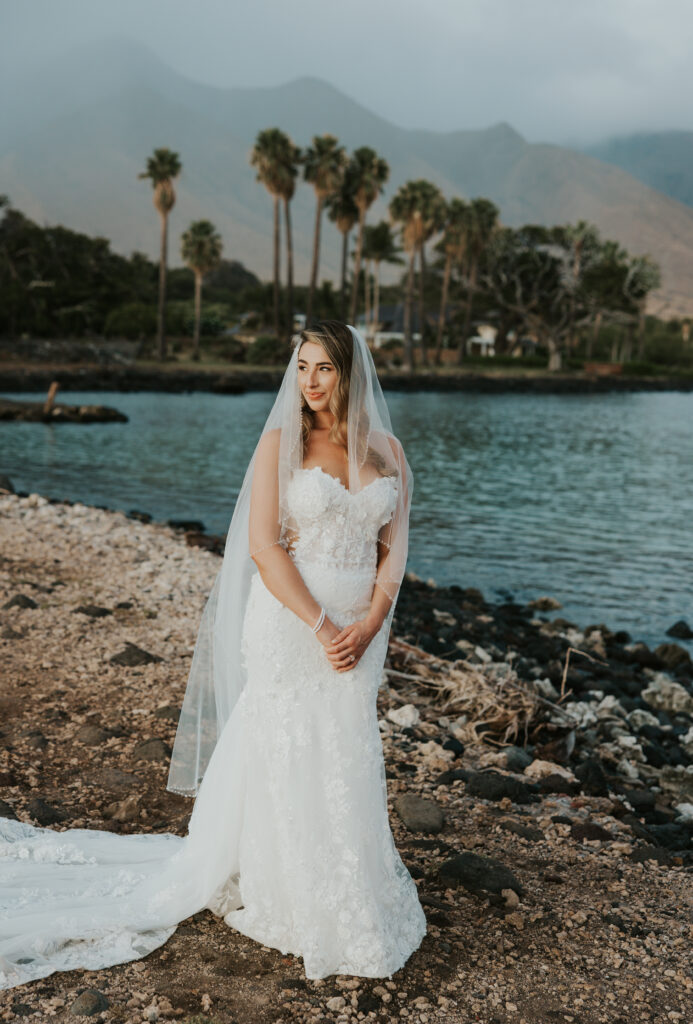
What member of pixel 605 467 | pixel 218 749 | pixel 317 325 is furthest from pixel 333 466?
pixel 605 467

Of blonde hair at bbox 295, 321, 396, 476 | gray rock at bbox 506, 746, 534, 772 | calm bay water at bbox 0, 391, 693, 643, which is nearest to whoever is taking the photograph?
blonde hair at bbox 295, 321, 396, 476

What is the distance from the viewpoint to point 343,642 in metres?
3.65

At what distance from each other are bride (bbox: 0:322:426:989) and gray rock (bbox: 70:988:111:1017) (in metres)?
0.27

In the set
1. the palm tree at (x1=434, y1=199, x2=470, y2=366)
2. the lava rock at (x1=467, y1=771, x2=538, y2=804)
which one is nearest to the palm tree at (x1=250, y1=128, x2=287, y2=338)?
the palm tree at (x1=434, y1=199, x2=470, y2=366)

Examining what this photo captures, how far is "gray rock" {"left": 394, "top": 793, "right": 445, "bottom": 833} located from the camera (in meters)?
5.09

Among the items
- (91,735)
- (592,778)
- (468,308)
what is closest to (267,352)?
(468,308)

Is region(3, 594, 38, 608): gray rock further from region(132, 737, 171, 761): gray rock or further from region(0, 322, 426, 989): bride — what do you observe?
region(0, 322, 426, 989): bride

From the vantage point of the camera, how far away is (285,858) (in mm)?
3695

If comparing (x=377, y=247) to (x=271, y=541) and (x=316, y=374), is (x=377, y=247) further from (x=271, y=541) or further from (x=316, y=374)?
(x=271, y=541)

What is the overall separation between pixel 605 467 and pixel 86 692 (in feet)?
85.0

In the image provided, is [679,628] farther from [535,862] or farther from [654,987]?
[654,987]

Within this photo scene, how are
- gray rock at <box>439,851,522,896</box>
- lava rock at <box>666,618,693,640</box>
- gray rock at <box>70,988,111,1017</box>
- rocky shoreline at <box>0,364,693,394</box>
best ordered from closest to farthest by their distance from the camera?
1. gray rock at <box>70,988,111,1017</box>
2. gray rock at <box>439,851,522,896</box>
3. lava rock at <box>666,618,693,640</box>
4. rocky shoreline at <box>0,364,693,394</box>

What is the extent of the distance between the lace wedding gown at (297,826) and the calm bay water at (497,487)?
902 cm

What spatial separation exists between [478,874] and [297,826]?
4.00 ft
